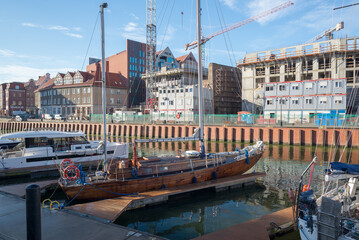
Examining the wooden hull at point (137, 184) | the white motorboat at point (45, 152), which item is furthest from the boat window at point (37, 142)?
the wooden hull at point (137, 184)

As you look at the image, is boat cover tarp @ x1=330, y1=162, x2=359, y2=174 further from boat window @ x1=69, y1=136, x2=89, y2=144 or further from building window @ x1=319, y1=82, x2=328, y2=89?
building window @ x1=319, y1=82, x2=328, y2=89

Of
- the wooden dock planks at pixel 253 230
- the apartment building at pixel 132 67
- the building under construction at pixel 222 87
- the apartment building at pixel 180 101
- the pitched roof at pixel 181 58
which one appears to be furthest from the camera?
the pitched roof at pixel 181 58

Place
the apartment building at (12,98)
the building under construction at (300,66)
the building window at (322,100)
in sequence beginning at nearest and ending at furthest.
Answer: the building window at (322,100), the building under construction at (300,66), the apartment building at (12,98)

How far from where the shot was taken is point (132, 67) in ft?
289

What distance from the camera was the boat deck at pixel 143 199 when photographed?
11438 millimetres

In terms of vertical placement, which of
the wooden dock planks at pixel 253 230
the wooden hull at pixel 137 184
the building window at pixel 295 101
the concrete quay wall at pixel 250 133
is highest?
the building window at pixel 295 101

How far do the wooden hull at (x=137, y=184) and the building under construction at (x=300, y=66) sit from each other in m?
43.6

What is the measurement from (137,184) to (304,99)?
4229cm

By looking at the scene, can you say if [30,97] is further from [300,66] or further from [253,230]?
[253,230]

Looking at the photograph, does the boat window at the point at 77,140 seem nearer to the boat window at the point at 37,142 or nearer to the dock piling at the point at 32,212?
the boat window at the point at 37,142

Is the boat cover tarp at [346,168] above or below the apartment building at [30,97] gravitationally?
below

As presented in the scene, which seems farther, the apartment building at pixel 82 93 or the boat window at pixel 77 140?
the apartment building at pixel 82 93

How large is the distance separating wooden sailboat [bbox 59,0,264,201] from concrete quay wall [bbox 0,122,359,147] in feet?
38.9

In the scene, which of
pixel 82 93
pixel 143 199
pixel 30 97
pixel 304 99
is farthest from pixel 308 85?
pixel 30 97
